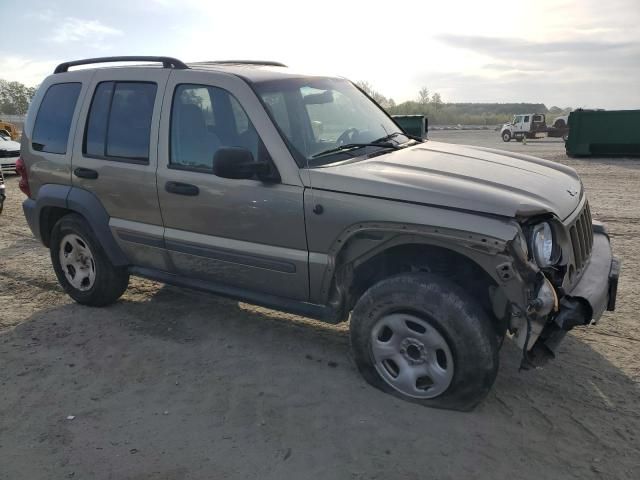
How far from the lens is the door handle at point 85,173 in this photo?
4434 mm

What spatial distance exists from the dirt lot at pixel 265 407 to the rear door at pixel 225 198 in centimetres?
64

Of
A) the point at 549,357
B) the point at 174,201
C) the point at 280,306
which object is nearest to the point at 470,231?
the point at 549,357

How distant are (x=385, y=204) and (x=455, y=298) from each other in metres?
0.68

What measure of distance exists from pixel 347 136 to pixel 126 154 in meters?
1.79

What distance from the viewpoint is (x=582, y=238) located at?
137 inches

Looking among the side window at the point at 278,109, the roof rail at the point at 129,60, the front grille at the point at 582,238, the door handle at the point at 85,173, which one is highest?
the roof rail at the point at 129,60

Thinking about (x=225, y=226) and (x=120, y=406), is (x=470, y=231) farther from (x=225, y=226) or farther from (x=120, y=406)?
(x=120, y=406)

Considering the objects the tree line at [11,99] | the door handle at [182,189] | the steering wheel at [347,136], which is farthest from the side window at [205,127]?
the tree line at [11,99]

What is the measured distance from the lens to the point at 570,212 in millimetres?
3305

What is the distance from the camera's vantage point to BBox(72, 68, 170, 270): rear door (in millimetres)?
4121

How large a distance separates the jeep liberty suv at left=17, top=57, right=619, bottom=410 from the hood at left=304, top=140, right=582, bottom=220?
14mm

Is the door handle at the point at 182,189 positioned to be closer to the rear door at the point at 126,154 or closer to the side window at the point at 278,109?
the rear door at the point at 126,154

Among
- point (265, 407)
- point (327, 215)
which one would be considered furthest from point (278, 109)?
point (265, 407)

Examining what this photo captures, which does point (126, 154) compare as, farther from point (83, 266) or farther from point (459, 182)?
point (459, 182)
